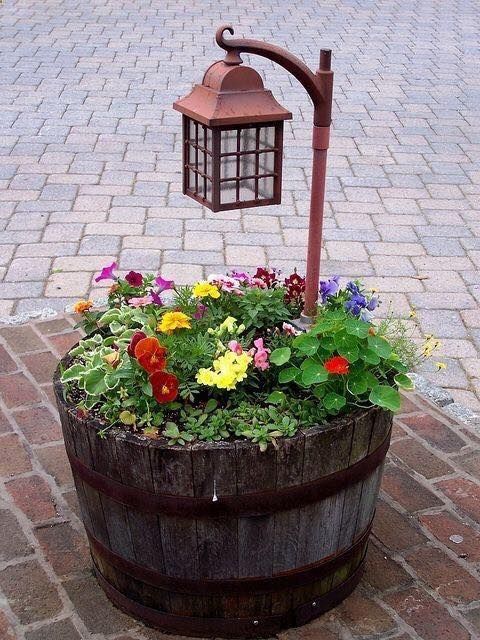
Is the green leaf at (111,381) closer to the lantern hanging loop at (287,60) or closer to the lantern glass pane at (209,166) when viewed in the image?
the lantern glass pane at (209,166)

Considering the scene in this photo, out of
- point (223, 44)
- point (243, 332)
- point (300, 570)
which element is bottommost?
point (300, 570)

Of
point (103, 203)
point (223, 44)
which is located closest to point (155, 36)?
point (103, 203)

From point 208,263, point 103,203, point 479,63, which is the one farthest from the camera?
point 479,63

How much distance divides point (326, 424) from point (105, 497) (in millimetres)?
703

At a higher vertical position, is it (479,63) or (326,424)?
(326,424)

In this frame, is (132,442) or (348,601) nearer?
(132,442)

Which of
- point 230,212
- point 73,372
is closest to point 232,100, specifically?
point 73,372

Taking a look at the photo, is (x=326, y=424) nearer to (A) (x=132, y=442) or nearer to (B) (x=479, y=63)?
Answer: (A) (x=132, y=442)

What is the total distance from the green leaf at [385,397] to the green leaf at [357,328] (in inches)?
6.5

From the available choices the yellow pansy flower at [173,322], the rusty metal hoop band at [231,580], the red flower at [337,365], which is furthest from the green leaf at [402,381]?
the yellow pansy flower at [173,322]

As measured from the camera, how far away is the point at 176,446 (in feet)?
7.25

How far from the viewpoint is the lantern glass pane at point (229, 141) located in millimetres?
2541

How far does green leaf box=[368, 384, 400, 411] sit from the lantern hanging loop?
97cm

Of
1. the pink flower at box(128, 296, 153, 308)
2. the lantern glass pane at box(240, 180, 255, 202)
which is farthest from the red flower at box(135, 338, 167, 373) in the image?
the lantern glass pane at box(240, 180, 255, 202)
